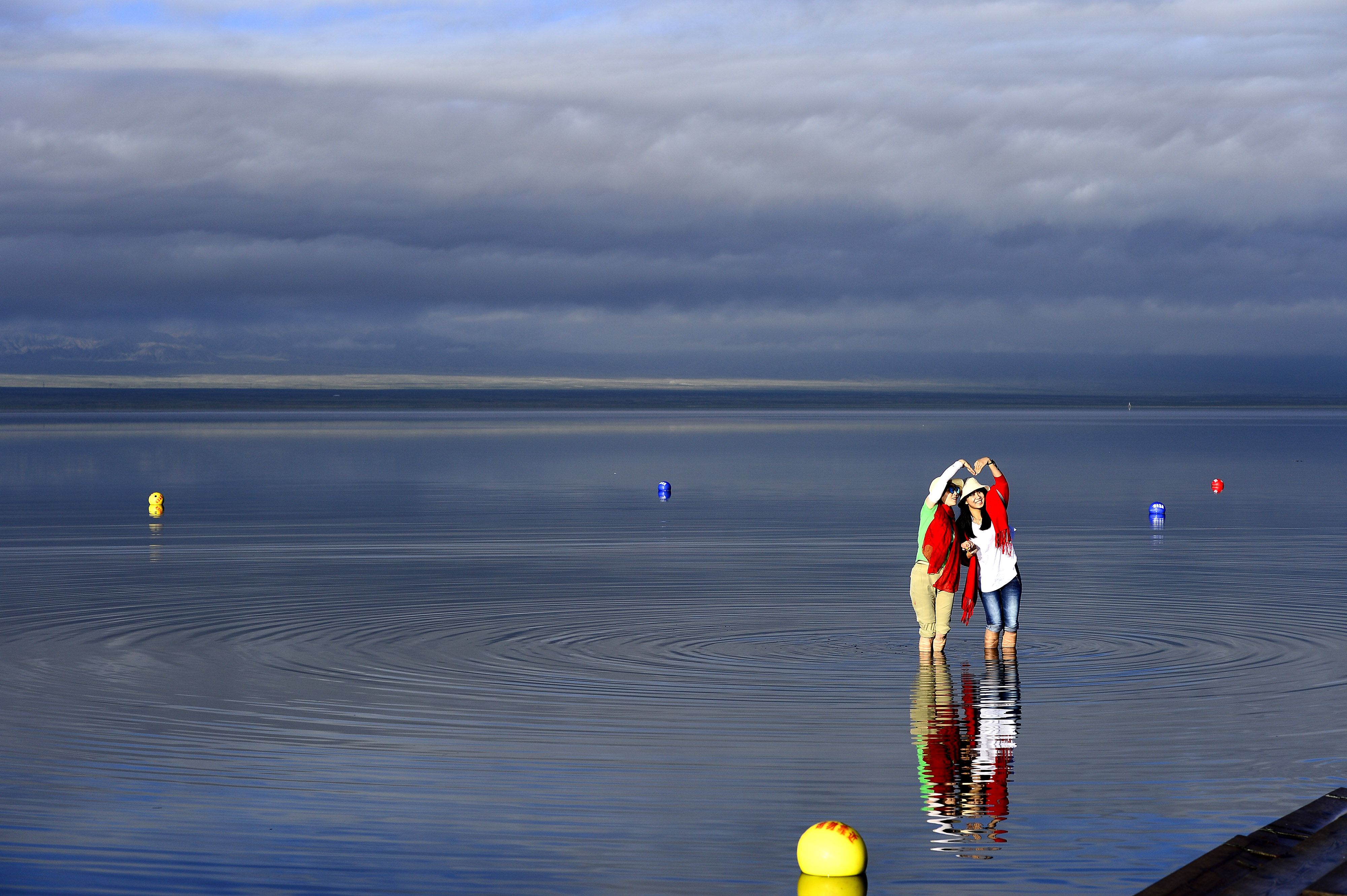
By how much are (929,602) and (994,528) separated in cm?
125

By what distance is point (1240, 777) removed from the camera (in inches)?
486

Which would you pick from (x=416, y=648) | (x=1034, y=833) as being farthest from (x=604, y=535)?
(x=1034, y=833)

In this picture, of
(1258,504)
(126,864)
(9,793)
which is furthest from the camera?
(1258,504)

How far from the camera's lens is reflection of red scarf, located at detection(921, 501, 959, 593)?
17.9 m

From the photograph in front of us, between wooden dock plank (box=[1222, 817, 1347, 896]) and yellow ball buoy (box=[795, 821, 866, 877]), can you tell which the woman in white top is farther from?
yellow ball buoy (box=[795, 821, 866, 877])

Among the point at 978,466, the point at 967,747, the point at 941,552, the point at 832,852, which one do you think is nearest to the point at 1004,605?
the point at 941,552

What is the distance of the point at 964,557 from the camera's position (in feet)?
61.8

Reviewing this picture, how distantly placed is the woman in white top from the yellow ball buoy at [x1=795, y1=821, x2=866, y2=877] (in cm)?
862

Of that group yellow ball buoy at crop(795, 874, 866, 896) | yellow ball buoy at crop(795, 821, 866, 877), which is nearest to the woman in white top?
yellow ball buoy at crop(795, 821, 866, 877)

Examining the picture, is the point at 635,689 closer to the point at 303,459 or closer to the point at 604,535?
the point at 604,535

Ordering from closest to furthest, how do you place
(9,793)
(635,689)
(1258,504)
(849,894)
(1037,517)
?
(849,894) → (9,793) → (635,689) → (1037,517) → (1258,504)

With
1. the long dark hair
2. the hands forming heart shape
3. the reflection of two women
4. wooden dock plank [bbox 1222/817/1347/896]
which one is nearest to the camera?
wooden dock plank [bbox 1222/817/1347/896]

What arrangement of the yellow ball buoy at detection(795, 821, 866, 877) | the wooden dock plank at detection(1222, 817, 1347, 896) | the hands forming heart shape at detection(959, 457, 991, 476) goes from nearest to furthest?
the wooden dock plank at detection(1222, 817, 1347, 896)
the yellow ball buoy at detection(795, 821, 866, 877)
the hands forming heart shape at detection(959, 457, 991, 476)

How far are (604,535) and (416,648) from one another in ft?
51.5
